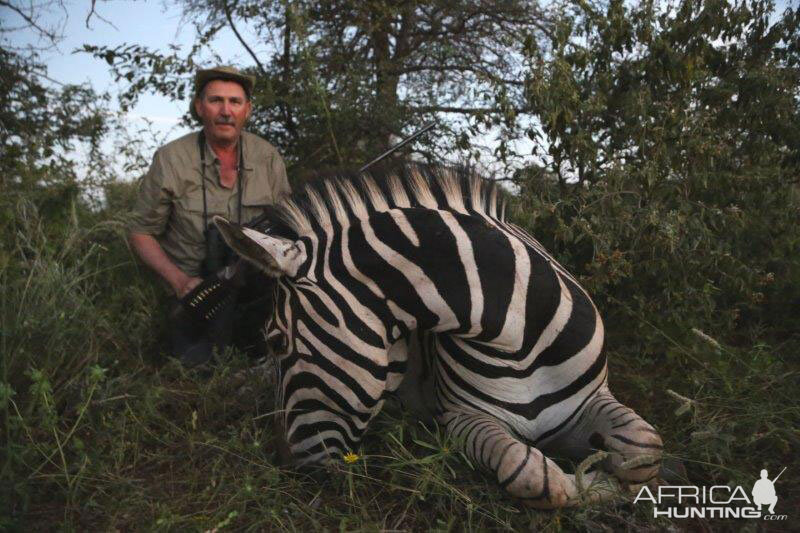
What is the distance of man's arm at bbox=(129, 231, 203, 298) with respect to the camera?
3.63 metres

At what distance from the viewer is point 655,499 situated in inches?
81.9

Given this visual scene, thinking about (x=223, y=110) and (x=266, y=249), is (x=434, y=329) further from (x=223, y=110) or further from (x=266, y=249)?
(x=223, y=110)

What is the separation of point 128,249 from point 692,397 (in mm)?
3720

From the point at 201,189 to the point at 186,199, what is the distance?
0.37 ft

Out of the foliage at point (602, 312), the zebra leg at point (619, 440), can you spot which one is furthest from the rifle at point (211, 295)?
the zebra leg at point (619, 440)

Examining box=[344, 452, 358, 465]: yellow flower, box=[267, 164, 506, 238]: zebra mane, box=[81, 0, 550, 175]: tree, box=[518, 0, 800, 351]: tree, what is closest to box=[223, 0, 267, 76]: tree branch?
box=[81, 0, 550, 175]: tree

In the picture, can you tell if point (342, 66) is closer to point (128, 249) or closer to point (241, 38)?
point (241, 38)

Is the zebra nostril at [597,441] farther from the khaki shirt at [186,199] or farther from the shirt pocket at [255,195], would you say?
the shirt pocket at [255,195]

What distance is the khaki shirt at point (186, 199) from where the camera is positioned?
12.5 feet

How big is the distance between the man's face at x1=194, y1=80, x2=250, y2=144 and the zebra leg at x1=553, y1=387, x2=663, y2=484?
8.83ft

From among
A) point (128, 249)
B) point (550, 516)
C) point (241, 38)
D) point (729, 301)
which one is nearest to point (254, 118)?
point (241, 38)

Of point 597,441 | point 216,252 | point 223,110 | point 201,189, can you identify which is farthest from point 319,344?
point 223,110

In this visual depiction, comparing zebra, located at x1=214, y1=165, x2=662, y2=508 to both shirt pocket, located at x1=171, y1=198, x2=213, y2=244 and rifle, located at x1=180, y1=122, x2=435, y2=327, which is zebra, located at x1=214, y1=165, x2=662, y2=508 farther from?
shirt pocket, located at x1=171, y1=198, x2=213, y2=244

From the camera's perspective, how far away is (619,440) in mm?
2080
